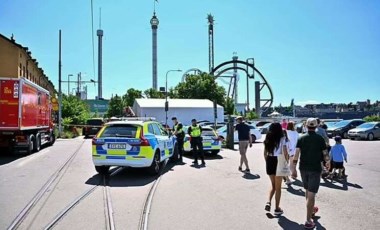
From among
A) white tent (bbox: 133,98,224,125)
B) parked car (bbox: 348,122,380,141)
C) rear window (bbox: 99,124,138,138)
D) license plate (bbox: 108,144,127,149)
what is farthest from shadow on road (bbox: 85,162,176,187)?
white tent (bbox: 133,98,224,125)

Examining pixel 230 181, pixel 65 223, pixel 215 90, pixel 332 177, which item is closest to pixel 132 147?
pixel 230 181

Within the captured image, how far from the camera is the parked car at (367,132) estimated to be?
2991 cm

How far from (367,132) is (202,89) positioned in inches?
1710

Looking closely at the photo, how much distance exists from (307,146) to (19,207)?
17.4ft

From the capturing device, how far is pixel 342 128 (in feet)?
109

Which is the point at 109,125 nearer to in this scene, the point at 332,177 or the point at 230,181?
the point at 230,181

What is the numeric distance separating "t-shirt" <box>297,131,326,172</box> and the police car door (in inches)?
255

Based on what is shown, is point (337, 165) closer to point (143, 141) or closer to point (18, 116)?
point (143, 141)

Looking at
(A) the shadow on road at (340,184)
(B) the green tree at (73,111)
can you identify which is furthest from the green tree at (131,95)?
(A) the shadow on road at (340,184)

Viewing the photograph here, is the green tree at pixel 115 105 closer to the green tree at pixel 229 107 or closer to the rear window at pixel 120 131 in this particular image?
the green tree at pixel 229 107

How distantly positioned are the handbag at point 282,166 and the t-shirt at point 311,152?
78 centimetres

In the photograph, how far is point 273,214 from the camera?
6746 millimetres

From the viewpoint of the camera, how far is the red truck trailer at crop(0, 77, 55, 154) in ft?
54.5

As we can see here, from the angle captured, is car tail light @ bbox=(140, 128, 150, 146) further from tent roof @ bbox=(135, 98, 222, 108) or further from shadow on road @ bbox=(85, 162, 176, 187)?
tent roof @ bbox=(135, 98, 222, 108)
